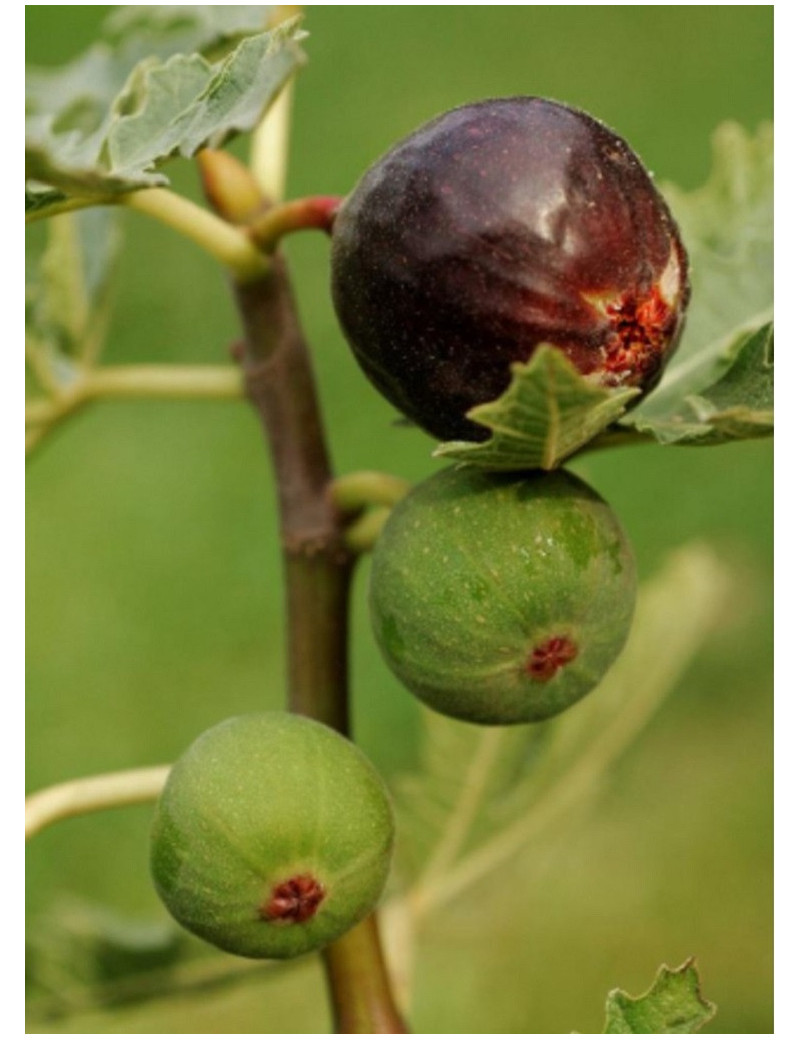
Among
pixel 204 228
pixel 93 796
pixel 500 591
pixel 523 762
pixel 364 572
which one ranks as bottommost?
pixel 364 572

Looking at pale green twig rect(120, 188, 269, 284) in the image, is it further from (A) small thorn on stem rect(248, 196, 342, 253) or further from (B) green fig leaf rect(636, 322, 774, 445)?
(B) green fig leaf rect(636, 322, 774, 445)

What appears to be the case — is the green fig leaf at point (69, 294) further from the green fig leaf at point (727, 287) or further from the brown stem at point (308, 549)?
the green fig leaf at point (727, 287)

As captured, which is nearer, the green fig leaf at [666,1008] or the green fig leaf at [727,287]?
the green fig leaf at [666,1008]

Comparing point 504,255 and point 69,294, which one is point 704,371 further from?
point 69,294

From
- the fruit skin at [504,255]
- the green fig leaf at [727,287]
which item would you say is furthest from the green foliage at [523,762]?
the fruit skin at [504,255]

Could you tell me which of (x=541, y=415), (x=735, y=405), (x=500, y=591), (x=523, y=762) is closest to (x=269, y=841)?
(x=500, y=591)

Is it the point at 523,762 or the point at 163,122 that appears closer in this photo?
the point at 163,122

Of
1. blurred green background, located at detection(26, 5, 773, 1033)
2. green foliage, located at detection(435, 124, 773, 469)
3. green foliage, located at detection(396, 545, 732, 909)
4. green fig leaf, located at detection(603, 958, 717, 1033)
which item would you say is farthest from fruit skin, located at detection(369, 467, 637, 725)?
blurred green background, located at detection(26, 5, 773, 1033)
